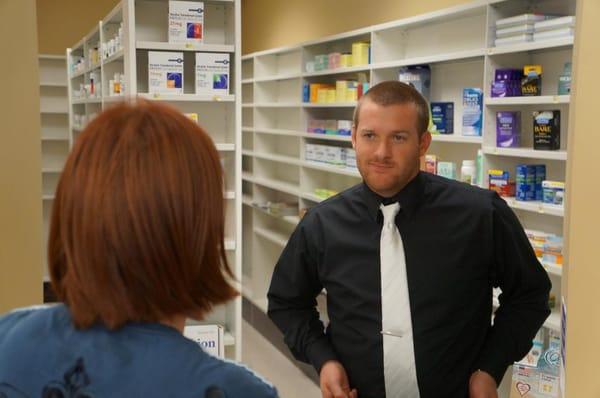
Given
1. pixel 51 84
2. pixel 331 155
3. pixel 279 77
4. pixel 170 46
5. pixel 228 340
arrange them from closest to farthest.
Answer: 1. pixel 170 46
2. pixel 228 340
3. pixel 331 155
4. pixel 279 77
5. pixel 51 84

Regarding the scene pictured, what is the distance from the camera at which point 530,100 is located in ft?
11.6

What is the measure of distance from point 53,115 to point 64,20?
1.62 meters

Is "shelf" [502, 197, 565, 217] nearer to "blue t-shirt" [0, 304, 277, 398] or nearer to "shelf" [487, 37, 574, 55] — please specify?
"shelf" [487, 37, 574, 55]

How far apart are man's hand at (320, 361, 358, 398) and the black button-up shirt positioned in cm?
3

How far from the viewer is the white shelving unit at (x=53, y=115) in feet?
31.3

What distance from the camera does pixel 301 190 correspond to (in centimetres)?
648

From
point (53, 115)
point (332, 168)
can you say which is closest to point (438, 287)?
point (332, 168)

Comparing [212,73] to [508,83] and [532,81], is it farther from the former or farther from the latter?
[532,81]

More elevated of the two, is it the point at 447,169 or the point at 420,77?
the point at 420,77

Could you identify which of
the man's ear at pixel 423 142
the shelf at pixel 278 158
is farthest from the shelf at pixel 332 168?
the man's ear at pixel 423 142

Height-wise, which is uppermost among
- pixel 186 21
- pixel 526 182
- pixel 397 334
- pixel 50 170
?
pixel 186 21

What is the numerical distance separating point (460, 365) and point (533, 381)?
1791 millimetres

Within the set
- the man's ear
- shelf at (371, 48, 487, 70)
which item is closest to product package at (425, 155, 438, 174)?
shelf at (371, 48, 487, 70)

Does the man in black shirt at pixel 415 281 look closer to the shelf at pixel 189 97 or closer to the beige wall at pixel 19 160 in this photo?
the beige wall at pixel 19 160
